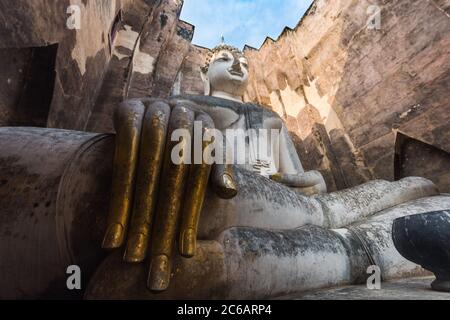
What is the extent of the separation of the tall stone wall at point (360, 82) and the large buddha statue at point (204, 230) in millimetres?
2176

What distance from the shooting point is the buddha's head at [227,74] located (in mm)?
2613

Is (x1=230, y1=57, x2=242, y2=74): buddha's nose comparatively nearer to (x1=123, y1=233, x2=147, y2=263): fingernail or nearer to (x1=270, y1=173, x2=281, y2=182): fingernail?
(x1=270, y1=173, x2=281, y2=182): fingernail

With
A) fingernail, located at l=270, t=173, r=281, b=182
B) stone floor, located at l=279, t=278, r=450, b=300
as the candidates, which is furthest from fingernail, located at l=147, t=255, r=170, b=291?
fingernail, located at l=270, t=173, r=281, b=182

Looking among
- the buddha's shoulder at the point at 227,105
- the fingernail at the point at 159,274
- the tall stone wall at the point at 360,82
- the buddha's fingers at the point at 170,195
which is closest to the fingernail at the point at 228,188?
the buddha's fingers at the point at 170,195

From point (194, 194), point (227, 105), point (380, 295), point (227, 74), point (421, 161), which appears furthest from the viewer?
point (421, 161)

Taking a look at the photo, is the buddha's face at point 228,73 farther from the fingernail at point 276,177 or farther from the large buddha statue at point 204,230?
the large buddha statue at point 204,230

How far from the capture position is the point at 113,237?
621mm

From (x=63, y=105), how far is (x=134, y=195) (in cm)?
189

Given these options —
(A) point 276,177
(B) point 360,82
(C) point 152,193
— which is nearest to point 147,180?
(C) point 152,193

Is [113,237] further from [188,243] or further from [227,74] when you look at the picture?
[227,74]

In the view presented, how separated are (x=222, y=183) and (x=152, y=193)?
0.19 meters

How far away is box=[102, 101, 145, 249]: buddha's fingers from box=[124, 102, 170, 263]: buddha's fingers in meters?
0.02

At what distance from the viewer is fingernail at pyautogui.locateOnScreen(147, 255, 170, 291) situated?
629 millimetres
